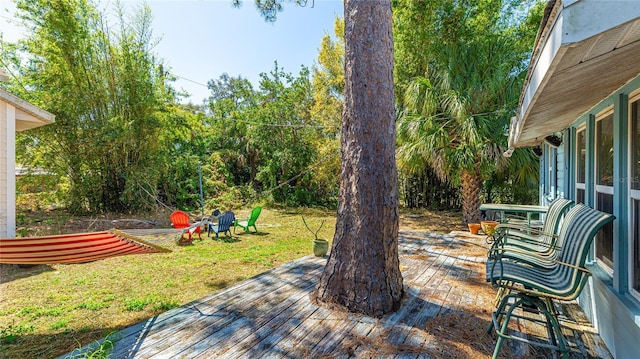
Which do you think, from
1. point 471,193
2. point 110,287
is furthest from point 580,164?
point 110,287

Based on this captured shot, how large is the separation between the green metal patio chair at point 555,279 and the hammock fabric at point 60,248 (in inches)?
122

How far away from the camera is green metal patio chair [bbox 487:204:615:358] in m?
1.89

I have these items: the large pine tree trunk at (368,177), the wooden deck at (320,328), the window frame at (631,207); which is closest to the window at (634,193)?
the window frame at (631,207)

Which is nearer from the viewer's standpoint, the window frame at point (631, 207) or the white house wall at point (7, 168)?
the window frame at point (631, 207)

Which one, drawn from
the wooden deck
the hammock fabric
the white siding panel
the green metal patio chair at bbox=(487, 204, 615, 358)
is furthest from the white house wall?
the green metal patio chair at bbox=(487, 204, 615, 358)

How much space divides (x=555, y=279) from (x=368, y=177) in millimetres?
1522

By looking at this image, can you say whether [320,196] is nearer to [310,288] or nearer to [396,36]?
[396,36]

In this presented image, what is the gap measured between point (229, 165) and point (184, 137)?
10.1ft

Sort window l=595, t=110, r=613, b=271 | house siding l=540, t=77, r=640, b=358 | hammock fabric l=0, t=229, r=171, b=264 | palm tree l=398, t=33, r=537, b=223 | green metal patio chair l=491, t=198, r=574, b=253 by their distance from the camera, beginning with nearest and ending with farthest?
1. house siding l=540, t=77, r=640, b=358
2. window l=595, t=110, r=613, b=271
3. hammock fabric l=0, t=229, r=171, b=264
4. green metal patio chair l=491, t=198, r=574, b=253
5. palm tree l=398, t=33, r=537, b=223

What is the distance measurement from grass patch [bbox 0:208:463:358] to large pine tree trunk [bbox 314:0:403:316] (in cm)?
192

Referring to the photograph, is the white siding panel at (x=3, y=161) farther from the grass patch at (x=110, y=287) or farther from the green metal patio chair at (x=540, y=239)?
the green metal patio chair at (x=540, y=239)

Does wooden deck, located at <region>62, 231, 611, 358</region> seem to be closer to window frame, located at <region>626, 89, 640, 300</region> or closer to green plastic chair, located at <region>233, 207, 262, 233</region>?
window frame, located at <region>626, 89, 640, 300</region>

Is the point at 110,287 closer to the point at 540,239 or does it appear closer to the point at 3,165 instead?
the point at 3,165

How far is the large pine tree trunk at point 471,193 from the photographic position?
299 inches
